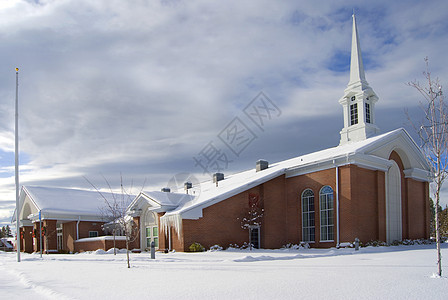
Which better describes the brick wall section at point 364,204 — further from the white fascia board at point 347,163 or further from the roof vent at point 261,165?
the roof vent at point 261,165

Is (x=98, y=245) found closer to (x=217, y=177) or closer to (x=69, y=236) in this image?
(x=69, y=236)

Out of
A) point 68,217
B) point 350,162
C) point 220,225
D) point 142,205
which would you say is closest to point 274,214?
point 220,225

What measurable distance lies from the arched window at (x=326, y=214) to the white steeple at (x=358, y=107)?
224 inches

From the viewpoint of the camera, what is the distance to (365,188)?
2520cm

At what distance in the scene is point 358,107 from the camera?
29797mm

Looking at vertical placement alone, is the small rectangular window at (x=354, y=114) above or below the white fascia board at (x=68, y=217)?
above

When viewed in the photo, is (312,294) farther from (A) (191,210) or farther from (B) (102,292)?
(A) (191,210)

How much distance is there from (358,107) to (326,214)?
343 inches

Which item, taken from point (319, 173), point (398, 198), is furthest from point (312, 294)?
point (398, 198)

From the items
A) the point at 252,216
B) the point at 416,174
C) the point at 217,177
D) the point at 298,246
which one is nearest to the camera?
the point at 298,246

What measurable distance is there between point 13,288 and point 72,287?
6.88 feet

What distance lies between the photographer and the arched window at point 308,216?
26.8 m

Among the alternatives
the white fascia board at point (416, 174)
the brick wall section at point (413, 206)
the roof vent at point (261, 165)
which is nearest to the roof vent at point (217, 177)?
the roof vent at point (261, 165)

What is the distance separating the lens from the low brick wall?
31.1 meters
